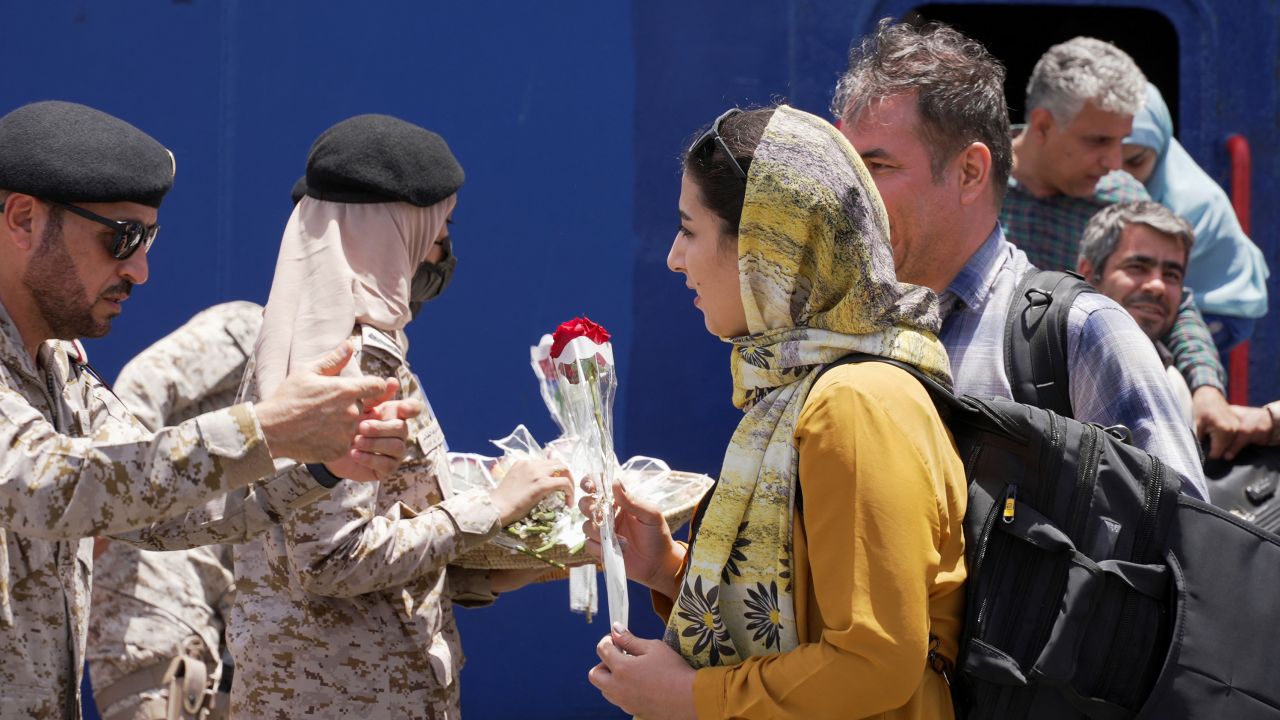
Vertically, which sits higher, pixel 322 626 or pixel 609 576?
pixel 609 576

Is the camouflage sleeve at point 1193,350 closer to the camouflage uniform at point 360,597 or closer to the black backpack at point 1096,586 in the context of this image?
the black backpack at point 1096,586

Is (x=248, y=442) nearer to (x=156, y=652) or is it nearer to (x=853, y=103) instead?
(x=853, y=103)

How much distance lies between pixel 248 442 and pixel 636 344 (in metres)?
2.80

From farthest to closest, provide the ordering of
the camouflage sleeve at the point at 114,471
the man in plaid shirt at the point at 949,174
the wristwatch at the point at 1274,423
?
the wristwatch at the point at 1274,423, the man in plaid shirt at the point at 949,174, the camouflage sleeve at the point at 114,471

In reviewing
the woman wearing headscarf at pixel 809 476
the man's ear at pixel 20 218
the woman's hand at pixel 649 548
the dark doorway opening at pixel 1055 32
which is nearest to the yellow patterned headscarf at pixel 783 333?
the woman wearing headscarf at pixel 809 476

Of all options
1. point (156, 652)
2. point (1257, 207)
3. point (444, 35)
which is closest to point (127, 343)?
point (156, 652)

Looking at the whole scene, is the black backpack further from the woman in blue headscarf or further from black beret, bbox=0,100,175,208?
the woman in blue headscarf

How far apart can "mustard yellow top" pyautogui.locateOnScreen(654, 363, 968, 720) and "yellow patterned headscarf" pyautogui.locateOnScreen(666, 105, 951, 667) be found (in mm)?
50

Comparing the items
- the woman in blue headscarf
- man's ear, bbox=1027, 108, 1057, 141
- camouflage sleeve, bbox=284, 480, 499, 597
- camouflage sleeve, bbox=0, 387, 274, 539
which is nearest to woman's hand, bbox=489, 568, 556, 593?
camouflage sleeve, bbox=284, 480, 499, 597

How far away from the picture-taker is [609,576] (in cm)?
241

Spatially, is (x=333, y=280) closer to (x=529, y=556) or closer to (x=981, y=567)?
(x=529, y=556)

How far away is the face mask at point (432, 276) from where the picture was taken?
3420mm

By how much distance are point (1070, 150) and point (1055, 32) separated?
2999 mm

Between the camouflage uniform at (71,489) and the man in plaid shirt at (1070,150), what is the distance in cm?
277
